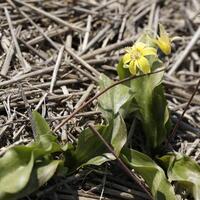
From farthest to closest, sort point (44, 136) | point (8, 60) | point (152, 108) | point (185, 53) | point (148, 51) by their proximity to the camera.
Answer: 1. point (185, 53)
2. point (8, 60)
3. point (152, 108)
4. point (148, 51)
5. point (44, 136)

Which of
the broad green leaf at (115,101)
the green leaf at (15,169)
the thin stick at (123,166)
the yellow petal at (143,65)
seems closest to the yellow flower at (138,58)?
the yellow petal at (143,65)

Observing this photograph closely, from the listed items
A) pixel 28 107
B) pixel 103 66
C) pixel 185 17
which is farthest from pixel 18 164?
pixel 185 17

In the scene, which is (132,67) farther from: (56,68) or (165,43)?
(56,68)

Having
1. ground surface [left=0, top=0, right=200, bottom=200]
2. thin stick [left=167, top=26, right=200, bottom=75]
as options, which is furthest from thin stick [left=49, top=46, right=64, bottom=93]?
thin stick [left=167, top=26, right=200, bottom=75]

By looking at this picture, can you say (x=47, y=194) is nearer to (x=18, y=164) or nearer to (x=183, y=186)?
(x=18, y=164)

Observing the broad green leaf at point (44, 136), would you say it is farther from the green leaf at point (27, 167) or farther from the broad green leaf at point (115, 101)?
the broad green leaf at point (115, 101)

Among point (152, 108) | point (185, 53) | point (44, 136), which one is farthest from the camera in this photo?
point (185, 53)

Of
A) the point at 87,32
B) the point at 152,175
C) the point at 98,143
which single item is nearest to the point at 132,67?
the point at 98,143
